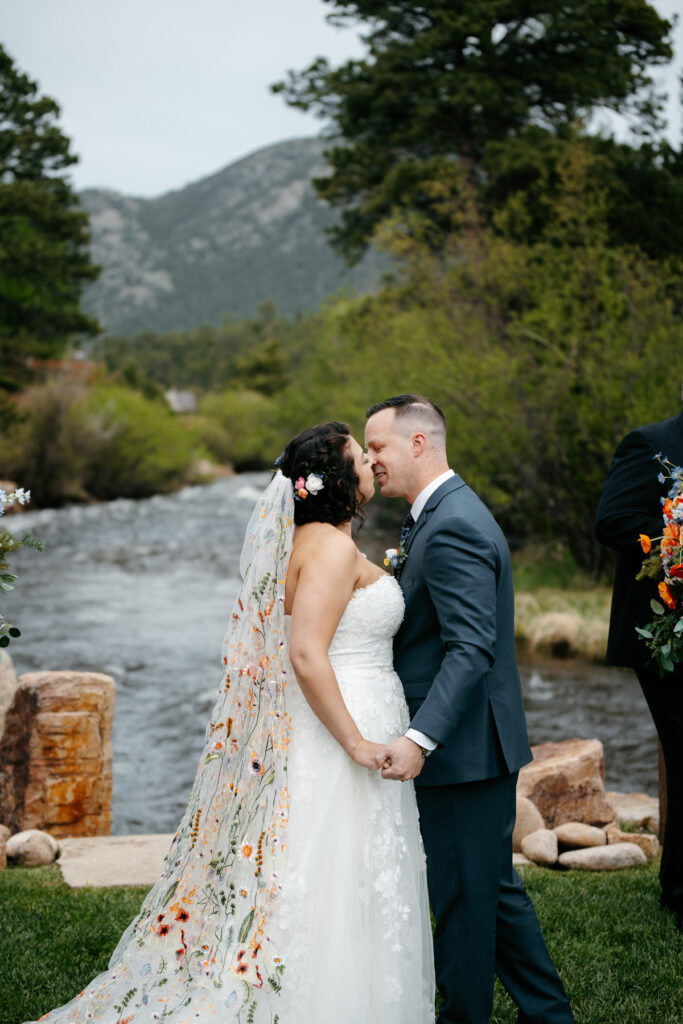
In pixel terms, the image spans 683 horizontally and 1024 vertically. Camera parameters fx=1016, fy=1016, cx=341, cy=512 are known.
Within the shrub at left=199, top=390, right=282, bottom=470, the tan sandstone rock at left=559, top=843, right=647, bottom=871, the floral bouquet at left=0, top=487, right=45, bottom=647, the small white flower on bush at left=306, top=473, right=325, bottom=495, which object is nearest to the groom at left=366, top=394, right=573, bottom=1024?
the small white flower on bush at left=306, top=473, right=325, bottom=495

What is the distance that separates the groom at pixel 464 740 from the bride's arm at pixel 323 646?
0.17m

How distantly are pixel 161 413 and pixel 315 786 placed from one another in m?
45.9

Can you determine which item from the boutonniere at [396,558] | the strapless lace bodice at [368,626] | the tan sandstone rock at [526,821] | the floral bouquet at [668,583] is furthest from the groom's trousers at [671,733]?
the tan sandstone rock at [526,821]

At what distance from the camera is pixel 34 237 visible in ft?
109

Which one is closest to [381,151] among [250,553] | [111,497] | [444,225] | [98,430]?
[444,225]

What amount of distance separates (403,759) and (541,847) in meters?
3.41

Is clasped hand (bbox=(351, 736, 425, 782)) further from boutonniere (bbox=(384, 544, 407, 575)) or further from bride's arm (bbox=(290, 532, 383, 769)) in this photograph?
boutonniere (bbox=(384, 544, 407, 575))

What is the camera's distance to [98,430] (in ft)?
129

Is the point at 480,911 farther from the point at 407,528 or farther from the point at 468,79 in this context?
the point at 468,79

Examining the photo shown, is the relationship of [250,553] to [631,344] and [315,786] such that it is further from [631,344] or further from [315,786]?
[631,344]

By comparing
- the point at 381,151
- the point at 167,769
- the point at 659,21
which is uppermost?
the point at 659,21

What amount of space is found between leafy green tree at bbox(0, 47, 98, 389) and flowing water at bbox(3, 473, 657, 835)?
28.3ft

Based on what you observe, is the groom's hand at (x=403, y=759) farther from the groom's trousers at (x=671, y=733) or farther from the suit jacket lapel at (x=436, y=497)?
the groom's trousers at (x=671, y=733)

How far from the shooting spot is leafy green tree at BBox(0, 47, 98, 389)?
33000 mm
